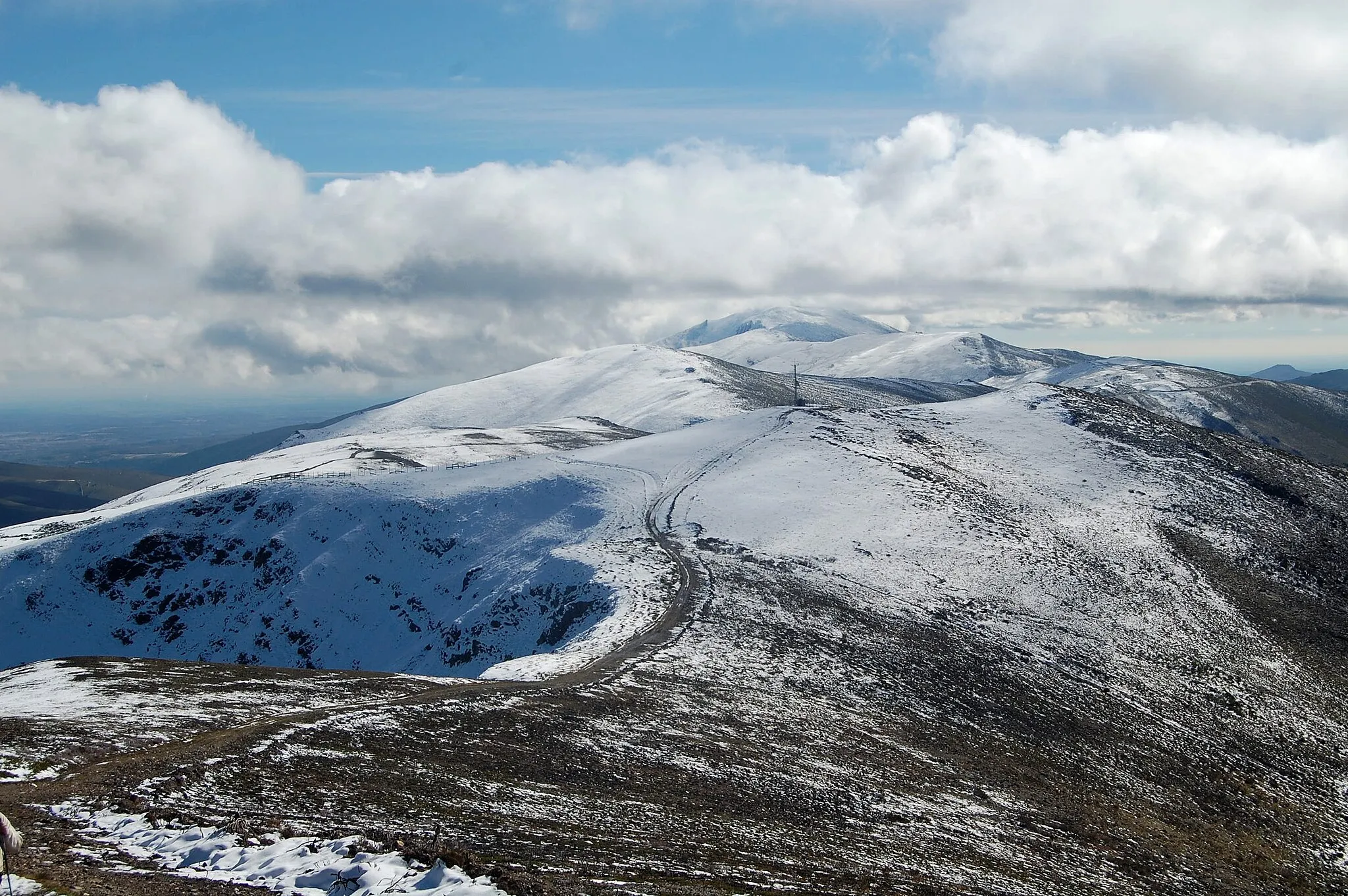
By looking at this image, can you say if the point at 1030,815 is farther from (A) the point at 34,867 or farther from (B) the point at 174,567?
(B) the point at 174,567

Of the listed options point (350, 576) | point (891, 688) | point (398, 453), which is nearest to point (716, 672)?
point (891, 688)

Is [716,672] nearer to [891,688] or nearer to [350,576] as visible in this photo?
[891,688]

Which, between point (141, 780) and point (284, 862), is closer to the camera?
point (284, 862)

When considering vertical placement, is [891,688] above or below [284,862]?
below

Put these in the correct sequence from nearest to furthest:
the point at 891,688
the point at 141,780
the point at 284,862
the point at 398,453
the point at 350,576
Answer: the point at 284,862, the point at 141,780, the point at 891,688, the point at 350,576, the point at 398,453

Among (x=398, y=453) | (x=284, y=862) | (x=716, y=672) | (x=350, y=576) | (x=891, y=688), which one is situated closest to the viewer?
(x=284, y=862)

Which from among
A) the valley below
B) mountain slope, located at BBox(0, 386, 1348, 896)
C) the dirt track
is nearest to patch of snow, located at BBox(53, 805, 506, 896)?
the valley below

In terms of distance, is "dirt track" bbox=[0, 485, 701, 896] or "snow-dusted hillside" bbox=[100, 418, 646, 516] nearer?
"dirt track" bbox=[0, 485, 701, 896]

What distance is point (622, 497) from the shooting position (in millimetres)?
74375

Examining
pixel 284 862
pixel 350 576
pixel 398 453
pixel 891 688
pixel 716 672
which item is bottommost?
pixel 891 688

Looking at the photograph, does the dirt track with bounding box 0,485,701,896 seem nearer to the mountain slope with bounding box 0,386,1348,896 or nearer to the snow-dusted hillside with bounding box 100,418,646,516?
the mountain slope with bounding box 0,386,1348,896

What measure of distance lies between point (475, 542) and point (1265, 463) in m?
82.9

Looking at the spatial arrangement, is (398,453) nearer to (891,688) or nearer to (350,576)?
(350,576)

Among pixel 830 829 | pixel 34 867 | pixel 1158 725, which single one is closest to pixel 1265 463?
pixel 1158 725
